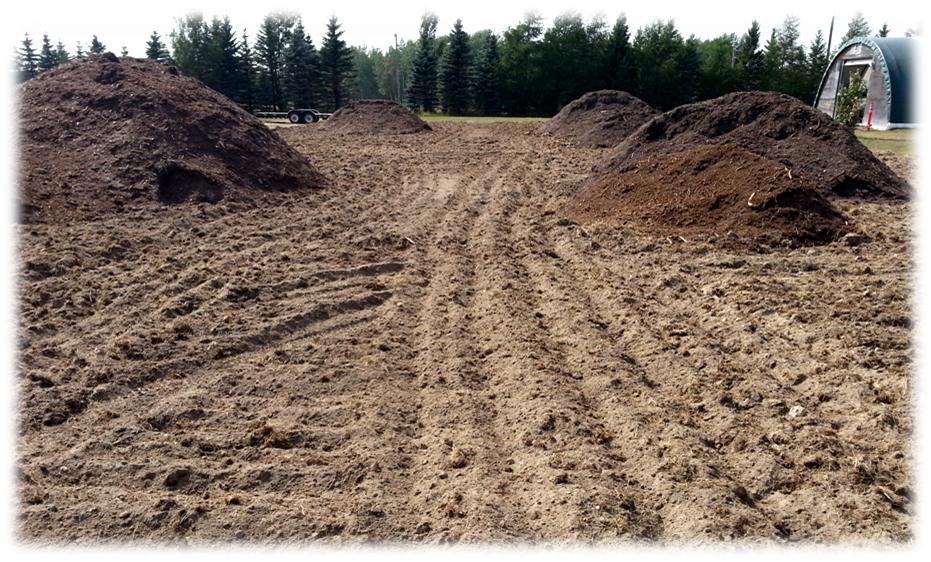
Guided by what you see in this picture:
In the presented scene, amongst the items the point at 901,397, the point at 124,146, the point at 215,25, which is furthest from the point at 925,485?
the point at 215,25

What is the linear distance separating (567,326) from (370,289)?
2230mm

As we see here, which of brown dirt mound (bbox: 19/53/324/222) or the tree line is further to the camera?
the tree line

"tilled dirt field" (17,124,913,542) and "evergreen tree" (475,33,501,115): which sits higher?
"evergreen tree" (475,33,501,115)

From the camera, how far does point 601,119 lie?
82.0ft

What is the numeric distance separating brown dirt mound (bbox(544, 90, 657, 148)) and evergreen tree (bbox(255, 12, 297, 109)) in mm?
33568

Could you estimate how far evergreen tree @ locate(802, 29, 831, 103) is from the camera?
5481 cm

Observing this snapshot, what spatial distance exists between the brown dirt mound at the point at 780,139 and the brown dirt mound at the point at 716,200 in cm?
113

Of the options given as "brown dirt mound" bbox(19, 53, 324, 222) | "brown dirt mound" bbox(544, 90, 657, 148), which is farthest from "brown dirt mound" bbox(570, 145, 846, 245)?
"brown dirt mound" bbox(544, 90, 657, 148)

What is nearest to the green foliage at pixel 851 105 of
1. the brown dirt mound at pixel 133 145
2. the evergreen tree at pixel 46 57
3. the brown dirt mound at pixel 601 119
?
the brown dirt mound at pixel 601 119

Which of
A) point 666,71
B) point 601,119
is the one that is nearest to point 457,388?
point 601,119

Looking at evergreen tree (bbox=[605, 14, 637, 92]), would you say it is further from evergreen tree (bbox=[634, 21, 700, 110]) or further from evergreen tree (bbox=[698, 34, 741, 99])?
evergreen tree (bbox=[698, 34, 741, 99])

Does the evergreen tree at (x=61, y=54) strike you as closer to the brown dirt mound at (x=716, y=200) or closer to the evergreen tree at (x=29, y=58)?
the evergreen tree at (x=29, y=58)

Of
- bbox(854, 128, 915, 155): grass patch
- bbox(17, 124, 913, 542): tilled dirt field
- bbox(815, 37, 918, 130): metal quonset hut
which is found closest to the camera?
bbox(17, 124, 913, 542): tilled dirt field

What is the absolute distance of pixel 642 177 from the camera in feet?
37.0
